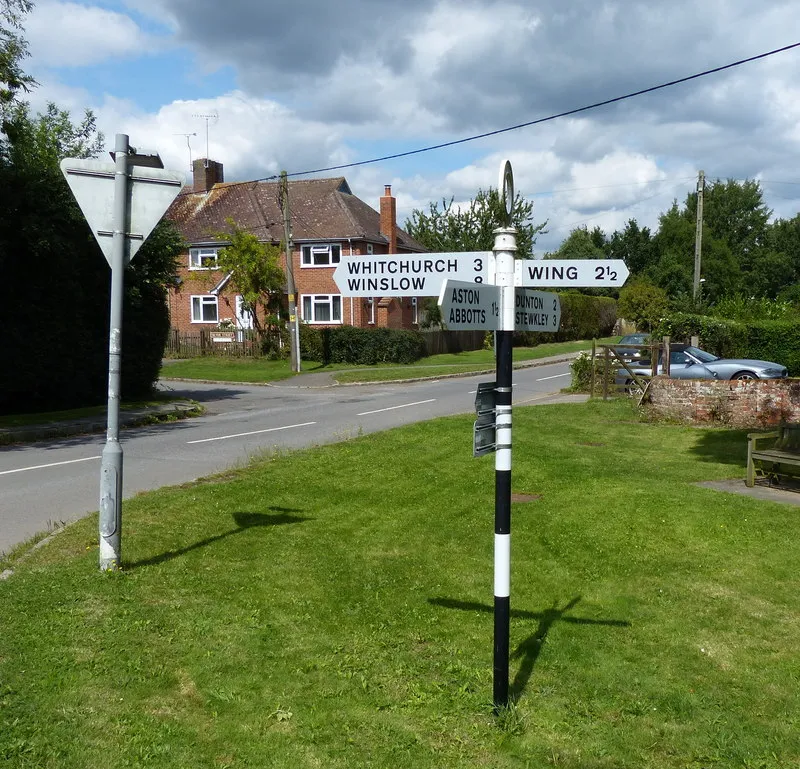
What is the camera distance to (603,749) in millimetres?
4176

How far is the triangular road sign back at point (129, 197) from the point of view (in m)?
6.57

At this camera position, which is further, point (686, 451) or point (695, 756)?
point (686, 451)

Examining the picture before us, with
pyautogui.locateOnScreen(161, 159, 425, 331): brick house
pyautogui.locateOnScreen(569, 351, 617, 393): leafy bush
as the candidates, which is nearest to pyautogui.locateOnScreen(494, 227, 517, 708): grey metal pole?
pyautogui.locateOnScreen(569, 351, 617, 393): leafy bush

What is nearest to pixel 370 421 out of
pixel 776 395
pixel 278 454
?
pixel 278 454

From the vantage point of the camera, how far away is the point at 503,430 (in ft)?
14.3

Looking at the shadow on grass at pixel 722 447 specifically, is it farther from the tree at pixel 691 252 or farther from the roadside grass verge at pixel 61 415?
the tree at pixel 691 252

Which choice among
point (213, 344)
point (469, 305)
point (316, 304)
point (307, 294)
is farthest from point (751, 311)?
point (469, 305)

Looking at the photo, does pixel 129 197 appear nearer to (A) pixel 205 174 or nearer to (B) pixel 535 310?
(B) pixel 535 310

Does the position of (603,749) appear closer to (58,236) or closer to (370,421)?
(370,421)

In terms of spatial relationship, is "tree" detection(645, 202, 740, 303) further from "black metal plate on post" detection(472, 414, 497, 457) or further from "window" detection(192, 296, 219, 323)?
"black metal plate on post" detection(472, 414, 497, 457)

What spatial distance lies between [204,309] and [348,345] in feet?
39.9

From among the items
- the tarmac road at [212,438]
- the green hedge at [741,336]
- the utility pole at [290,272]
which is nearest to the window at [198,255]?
the utility pole at [290,272]

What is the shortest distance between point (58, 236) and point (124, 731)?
54.7 ft

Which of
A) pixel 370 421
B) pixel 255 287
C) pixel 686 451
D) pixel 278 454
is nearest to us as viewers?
pixel 278 454
